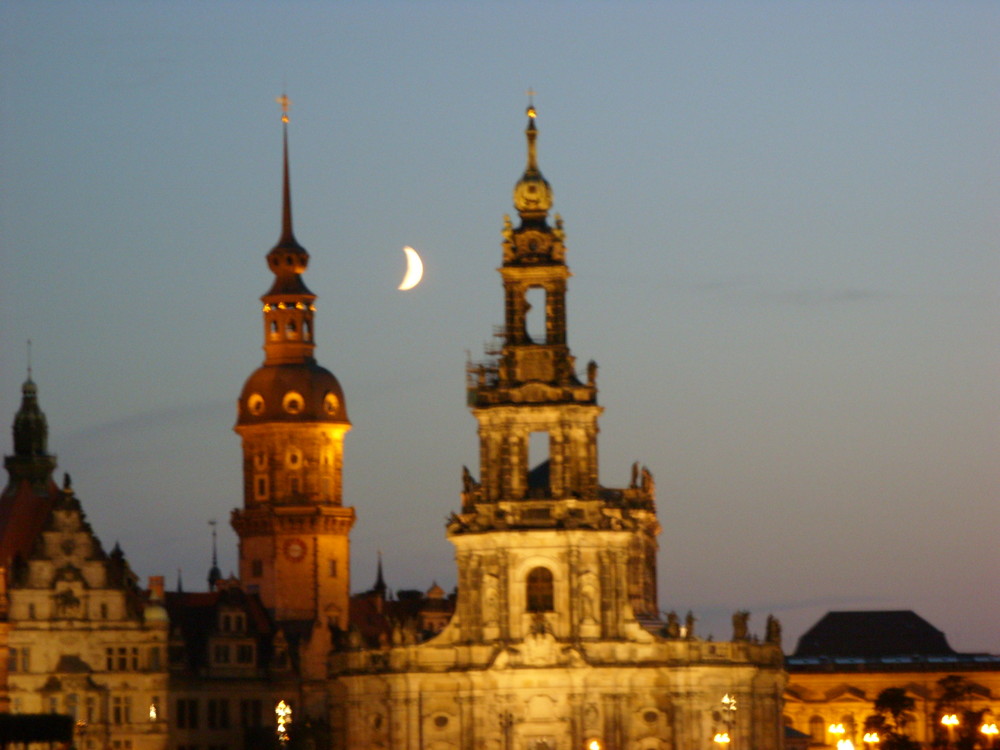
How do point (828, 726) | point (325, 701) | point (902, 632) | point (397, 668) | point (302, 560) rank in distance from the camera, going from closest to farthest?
point (397, 668) < point (325, 701) < point (302, 560) < point (828, 726) < point (902, 632)

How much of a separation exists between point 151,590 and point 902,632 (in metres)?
67.5

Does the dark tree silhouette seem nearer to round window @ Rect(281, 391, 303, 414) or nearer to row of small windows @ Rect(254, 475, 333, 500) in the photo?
row of small windows @ Rect(254, 475, 333, 500)

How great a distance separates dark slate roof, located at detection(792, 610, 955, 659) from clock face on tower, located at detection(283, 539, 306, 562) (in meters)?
43.8

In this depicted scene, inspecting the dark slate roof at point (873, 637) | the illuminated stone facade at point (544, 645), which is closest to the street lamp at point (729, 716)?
the illuminated stone facade at point (544, 645)

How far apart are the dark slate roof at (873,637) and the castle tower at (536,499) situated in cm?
5682

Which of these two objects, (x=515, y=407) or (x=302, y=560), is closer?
(x=515, y=407)

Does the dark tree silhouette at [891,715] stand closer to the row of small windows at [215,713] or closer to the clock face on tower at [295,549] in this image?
the row of small windows at [215,713]

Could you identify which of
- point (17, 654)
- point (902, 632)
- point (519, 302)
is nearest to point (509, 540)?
point (519, 302)

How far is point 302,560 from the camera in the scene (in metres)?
151

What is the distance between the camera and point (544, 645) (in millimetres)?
124312

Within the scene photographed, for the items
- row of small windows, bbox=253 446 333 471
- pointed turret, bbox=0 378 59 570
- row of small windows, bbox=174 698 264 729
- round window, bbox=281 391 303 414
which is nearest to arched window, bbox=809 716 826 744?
row of small windows, bbox=253 446 333 471

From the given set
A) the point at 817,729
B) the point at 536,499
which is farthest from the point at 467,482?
the point at 817,729

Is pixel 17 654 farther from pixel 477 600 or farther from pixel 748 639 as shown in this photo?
pixel 748 639

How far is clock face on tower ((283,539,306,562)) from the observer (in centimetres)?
15150
